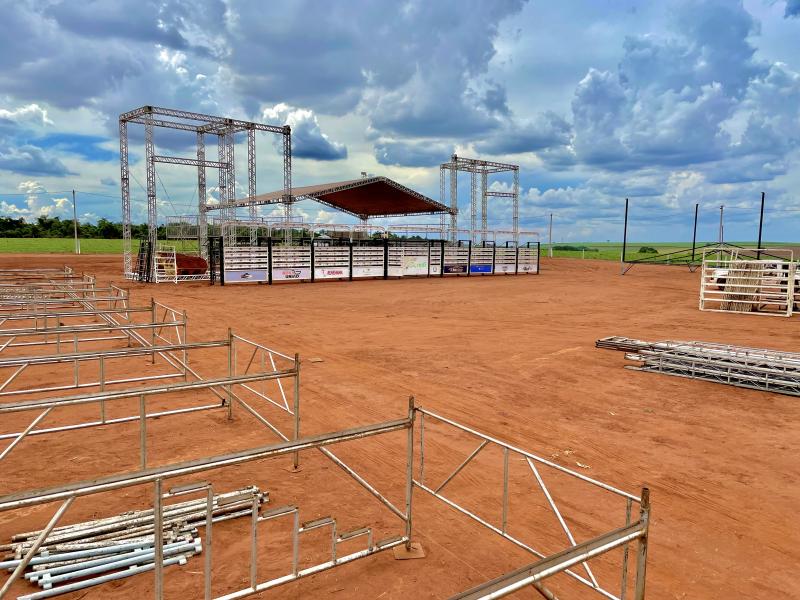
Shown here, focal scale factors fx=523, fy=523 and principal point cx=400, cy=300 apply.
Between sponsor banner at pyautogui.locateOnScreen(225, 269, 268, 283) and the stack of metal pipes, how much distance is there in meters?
28.1

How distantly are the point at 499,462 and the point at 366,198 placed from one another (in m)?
45.8

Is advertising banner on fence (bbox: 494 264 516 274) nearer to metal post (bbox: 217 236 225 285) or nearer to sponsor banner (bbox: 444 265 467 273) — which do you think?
sponsor banner (bbox: 444 265 467 273)

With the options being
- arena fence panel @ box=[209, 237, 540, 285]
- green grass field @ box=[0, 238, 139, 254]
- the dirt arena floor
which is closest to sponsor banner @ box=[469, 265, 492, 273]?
arena fence panel @ box=[209, 237, 540, 285]

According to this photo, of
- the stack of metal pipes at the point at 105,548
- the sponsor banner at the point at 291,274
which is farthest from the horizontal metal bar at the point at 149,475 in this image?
the sponsor banner at the point at 291,274

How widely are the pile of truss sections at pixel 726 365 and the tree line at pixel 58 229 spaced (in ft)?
279

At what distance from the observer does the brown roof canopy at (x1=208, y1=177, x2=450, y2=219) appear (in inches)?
1618

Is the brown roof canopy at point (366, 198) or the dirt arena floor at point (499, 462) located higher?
the brown roof canopy at point (366, 198)

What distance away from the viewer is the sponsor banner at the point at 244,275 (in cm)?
3188

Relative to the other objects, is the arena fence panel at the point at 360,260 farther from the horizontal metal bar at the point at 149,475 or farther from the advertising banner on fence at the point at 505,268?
the horizontal metal bar at the point at 149,475

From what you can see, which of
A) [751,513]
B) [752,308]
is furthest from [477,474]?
[752,308]

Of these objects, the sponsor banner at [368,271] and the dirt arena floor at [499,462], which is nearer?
the dirt arena floor at [499,462]

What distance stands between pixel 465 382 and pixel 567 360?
3.43 metres

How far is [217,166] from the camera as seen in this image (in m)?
38.3

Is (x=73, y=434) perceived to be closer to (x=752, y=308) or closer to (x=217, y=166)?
(x=752, y=308)
